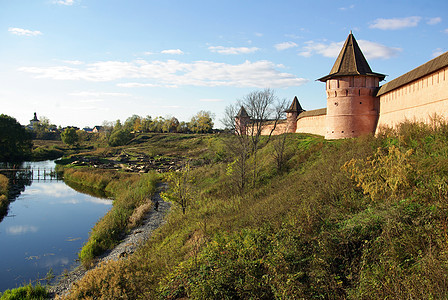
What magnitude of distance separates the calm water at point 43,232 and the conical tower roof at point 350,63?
1716cm

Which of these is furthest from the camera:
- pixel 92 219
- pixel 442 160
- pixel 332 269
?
pixel 92 219

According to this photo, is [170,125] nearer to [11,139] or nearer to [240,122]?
[11,139]

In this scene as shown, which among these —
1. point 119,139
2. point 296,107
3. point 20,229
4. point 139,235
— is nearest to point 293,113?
point 296,107

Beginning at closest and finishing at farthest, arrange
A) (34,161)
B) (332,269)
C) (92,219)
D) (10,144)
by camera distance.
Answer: (332,269) < (92,219) < (10,144) < (34,161)

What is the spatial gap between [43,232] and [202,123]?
203 feet

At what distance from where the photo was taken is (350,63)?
17.1 m

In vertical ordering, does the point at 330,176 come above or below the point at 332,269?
above

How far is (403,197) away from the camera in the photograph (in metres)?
6.13

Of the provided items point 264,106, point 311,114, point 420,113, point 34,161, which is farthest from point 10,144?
point 420,113

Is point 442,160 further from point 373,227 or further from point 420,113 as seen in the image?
point 420,113

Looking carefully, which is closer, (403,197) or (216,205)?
(403,197)

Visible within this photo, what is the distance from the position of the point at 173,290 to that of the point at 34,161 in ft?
168

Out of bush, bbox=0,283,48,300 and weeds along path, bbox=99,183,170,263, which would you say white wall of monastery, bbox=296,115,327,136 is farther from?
bush, bbox=0,283,48,300

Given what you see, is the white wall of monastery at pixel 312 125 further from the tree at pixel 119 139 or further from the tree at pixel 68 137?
the tree at pixel 68 137
